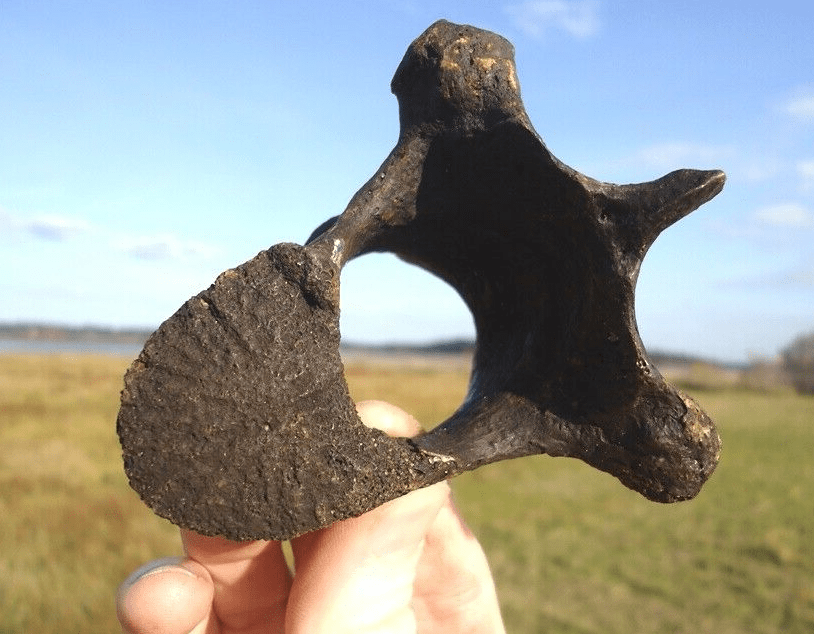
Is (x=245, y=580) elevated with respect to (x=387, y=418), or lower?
lower

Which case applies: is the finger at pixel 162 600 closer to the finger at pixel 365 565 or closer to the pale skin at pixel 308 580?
the pale skin at pixel 308 580

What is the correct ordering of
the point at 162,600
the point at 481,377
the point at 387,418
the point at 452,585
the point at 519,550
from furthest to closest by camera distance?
the point at 519,550 → the point at 452,585 → the point at 481,377 → the point at 387,418 → the point at 162,600

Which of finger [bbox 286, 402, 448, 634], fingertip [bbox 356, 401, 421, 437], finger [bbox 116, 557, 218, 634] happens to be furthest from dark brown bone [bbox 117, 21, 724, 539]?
finger [bbox 116, 557, 218, 634]

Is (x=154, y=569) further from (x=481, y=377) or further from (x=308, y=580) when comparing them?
(x=481, y=377)

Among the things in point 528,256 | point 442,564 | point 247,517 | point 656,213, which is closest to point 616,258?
point 656,213

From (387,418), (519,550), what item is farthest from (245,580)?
(519,550)

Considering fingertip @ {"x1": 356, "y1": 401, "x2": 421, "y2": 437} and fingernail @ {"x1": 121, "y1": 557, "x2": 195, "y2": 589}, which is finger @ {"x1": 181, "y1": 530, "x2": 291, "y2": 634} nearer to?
fingernail @ {"x1": 121, "y1": 557, "x2": 195, "y2": 589}
